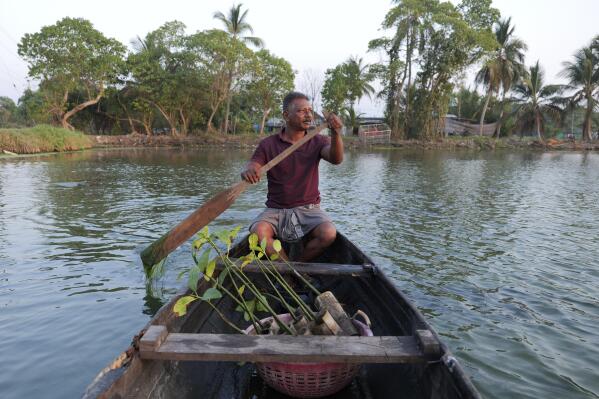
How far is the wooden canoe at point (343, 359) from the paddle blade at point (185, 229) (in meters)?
0.72

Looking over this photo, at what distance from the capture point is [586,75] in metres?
32.5

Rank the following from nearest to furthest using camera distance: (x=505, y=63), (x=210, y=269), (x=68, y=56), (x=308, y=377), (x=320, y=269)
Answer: (x=308, y=377) < (x=210, y=269) < (x=320, y=269) < (x=68, y=56) < (x=505, y=63)

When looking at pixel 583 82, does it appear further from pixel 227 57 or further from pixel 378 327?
pixel 378 327

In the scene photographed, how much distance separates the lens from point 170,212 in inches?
319

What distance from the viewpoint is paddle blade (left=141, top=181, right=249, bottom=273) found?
3309 millimetres

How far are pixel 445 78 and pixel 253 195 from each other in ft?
84.2

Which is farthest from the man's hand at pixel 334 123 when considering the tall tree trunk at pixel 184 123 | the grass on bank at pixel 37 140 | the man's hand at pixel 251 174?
the tall tree trunk at pixel 184 123

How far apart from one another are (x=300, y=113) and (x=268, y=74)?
98.0 ft

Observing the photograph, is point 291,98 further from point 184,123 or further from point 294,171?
point 184,123

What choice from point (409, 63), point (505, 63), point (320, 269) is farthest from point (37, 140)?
point (505, 63)

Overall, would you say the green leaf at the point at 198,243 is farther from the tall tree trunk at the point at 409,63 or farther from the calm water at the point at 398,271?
the tall tree trunk at the point at 409,63

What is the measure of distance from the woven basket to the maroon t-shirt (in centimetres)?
187

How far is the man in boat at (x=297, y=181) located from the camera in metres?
3.63

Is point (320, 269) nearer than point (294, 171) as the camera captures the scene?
Yes
